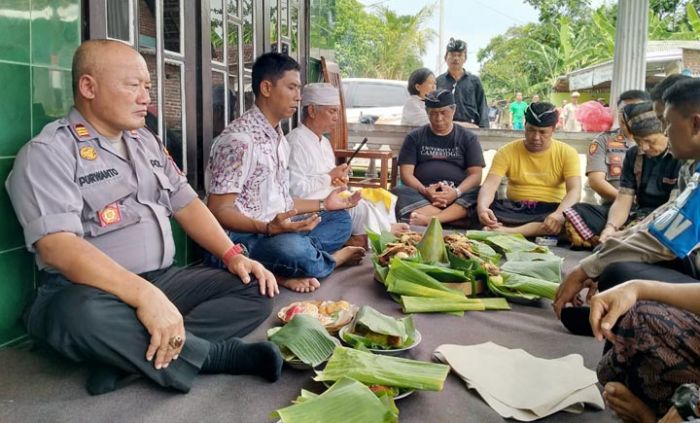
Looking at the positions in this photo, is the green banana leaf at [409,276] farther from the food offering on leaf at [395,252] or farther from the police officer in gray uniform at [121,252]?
the police officer in gray uniform at [121,252]

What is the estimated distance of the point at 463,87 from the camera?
5.73 metres

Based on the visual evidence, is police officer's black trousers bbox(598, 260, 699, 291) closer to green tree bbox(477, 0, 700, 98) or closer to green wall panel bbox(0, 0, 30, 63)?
green wall panel bbox(0, 0, 30, 63)

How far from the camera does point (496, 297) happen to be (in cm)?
286

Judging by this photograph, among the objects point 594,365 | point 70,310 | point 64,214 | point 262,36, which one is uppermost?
point 262,36

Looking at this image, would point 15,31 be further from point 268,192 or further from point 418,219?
point 418,219

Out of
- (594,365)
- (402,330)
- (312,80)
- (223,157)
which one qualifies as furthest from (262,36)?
(594,365)

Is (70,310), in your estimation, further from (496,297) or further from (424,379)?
(496,297)

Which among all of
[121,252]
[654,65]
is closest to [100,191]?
[121,252]

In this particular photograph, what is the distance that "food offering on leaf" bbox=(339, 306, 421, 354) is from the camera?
2.05 meters

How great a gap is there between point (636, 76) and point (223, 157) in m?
4.16

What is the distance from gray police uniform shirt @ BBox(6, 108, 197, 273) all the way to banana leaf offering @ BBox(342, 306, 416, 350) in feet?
2.47

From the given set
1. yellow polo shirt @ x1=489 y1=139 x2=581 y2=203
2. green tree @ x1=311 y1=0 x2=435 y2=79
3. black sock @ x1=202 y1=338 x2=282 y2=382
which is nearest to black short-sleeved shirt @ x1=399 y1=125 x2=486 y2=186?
yellow polo shirt @ x1=489 y1=139 x2=581 y2=203

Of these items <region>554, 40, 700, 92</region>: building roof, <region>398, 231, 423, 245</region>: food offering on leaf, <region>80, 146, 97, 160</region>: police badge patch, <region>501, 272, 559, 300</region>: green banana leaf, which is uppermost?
<region>554, 40, 700, 92</region>: building roof

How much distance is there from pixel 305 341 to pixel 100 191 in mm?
858
